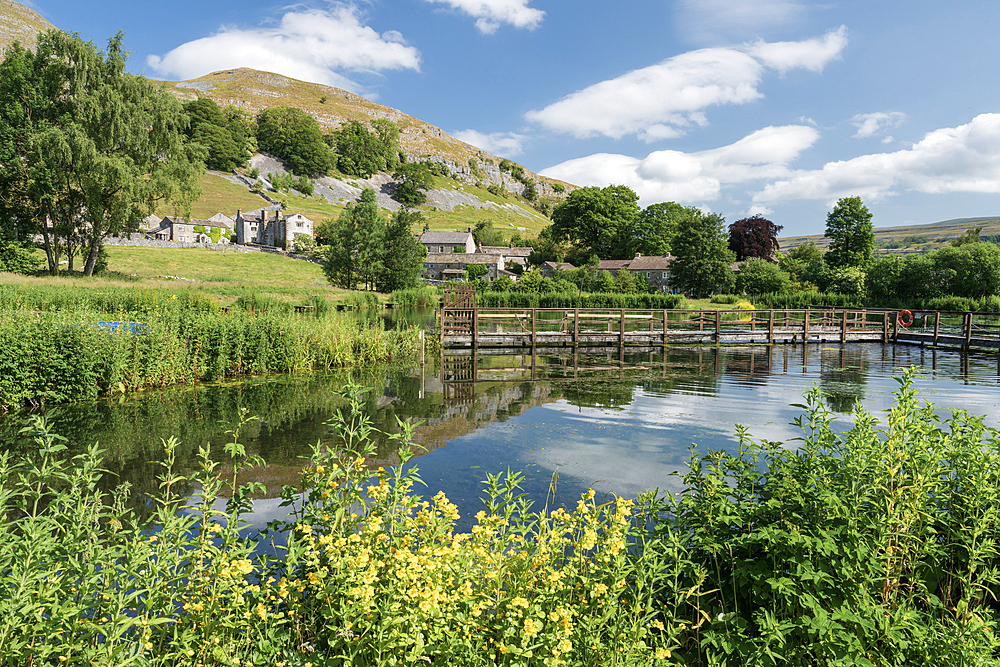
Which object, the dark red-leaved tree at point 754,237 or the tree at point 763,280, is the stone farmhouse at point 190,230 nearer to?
the tree at point 763,280

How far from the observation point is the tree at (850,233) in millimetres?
65312

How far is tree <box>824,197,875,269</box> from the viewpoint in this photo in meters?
65.3

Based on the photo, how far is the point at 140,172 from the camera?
3694 centimetres

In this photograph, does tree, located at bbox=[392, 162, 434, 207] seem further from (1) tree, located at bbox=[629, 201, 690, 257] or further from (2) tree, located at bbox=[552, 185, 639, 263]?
(1) tree, located at bbox=[629, 201, 690, 257]

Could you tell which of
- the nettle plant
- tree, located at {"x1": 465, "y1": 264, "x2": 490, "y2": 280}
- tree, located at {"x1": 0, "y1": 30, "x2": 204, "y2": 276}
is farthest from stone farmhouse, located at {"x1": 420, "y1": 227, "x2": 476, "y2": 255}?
the nettle plant

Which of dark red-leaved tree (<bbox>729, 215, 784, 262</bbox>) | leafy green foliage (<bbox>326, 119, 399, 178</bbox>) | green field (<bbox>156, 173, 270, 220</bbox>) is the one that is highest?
leafy green foliage (<bbox>326, 119, 399, 178</bbox>)

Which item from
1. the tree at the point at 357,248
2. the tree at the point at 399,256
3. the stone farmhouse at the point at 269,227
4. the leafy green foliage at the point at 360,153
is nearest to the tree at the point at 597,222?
A: the tree at the point at 399,256

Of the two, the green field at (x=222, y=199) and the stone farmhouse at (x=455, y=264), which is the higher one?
the green field at (x=222, y=199)

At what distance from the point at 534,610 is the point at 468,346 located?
22.9 m

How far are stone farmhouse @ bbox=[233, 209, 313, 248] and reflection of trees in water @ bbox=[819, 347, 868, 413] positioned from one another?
86.7m

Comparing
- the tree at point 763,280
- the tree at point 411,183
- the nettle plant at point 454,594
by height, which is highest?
the tree at point 411,183

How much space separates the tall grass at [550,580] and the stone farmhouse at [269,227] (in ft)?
321

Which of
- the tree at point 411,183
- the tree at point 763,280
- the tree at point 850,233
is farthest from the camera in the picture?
the tree at point 411,183

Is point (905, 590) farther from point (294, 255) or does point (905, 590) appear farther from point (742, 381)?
point (294, 255)
